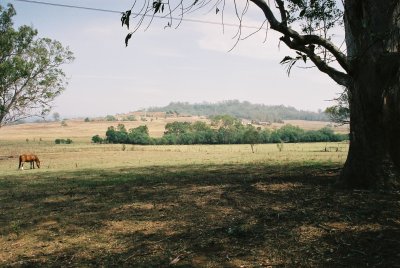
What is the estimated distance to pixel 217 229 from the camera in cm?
668

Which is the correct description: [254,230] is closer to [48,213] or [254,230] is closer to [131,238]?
[131,238]

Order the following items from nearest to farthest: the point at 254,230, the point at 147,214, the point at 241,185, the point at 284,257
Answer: the point at 284,257, the point at 254,230, the point at 147,214, the point at 241,185

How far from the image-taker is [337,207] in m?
7.39

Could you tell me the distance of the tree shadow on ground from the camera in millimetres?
5391

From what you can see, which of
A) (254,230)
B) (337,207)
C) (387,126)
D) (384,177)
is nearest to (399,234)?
(337,207)

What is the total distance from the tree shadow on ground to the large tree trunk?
708mm

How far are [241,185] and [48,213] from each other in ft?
18.1

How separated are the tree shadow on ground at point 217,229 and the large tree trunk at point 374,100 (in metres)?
0.71

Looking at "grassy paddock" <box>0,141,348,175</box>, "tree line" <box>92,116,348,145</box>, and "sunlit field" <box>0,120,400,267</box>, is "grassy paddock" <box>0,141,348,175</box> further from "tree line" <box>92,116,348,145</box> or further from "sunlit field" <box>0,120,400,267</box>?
"tree line" <box>92,116,348,145</box>

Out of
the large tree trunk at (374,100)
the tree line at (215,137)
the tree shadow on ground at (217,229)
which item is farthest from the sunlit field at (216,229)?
the tree line at (215,137)

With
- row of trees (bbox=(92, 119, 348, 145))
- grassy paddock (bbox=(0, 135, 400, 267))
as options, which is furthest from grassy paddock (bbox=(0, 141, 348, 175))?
row of trees (bbox=(92, 119, 348, 145))

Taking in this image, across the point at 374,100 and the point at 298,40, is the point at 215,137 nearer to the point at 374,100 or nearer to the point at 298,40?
the point at 374,100

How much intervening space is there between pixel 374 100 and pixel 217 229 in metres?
5.18

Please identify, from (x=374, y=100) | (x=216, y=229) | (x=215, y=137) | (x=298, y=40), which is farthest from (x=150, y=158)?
(x=215, y=137)
